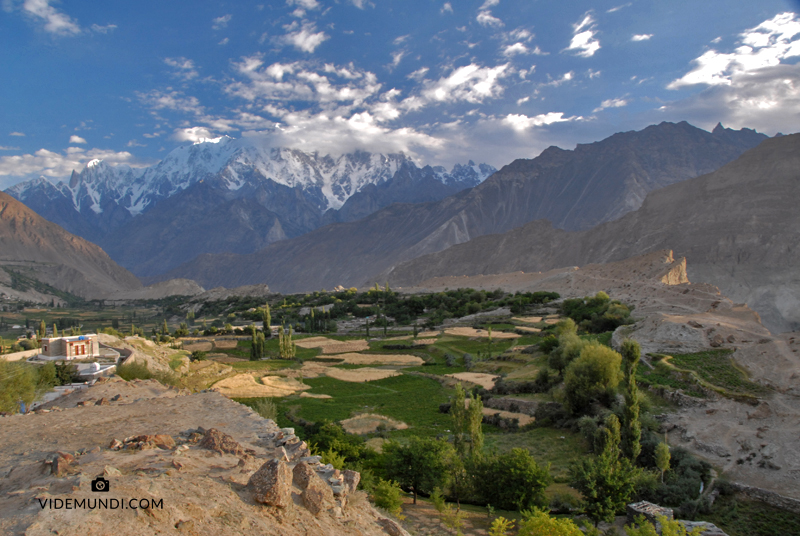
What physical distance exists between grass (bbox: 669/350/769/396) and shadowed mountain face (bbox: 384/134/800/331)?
45754 mm

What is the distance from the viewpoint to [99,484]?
612 centimetres

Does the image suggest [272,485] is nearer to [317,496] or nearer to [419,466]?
[317,496]

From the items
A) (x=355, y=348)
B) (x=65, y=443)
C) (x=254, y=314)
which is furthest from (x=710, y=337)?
(x=254, y=314)

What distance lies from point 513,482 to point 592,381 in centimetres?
1025

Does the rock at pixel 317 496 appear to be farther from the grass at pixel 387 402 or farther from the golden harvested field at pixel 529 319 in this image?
the golden harvested field at pixel 529 319

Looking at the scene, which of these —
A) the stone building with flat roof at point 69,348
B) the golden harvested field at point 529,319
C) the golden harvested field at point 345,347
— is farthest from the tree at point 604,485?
the golden harvested field at point 529,319

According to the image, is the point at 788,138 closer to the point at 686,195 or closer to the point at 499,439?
the point at 686,195

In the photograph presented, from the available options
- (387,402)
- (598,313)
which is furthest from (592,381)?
(598,313)

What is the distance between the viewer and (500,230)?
6806 inches

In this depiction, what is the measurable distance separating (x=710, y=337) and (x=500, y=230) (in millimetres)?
148663

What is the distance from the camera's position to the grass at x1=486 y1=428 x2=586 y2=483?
56.7 feet

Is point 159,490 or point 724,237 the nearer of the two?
point 159,490

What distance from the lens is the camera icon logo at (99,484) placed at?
6.05 meters

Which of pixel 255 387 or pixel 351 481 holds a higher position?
pixel 351 481
